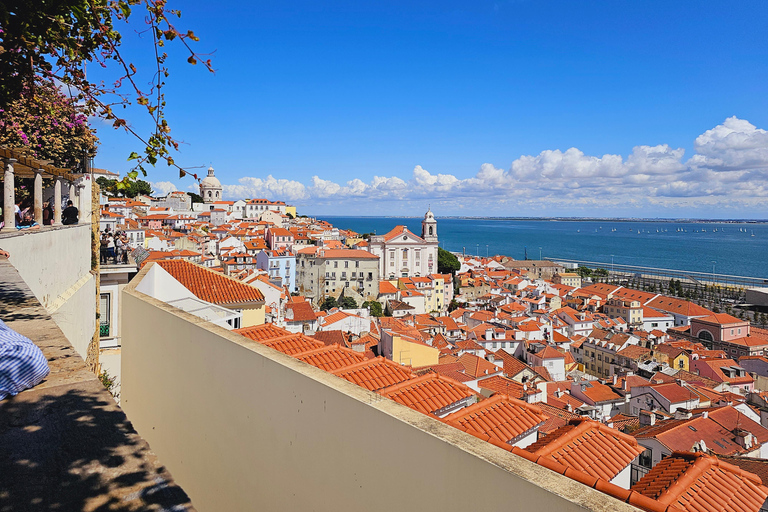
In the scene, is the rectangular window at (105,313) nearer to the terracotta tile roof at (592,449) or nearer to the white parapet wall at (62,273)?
the white parapet wall at (62,273)

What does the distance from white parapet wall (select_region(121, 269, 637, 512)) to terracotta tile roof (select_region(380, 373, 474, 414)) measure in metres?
0.84

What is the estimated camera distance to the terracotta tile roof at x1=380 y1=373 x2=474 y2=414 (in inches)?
119

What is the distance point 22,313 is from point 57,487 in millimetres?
1801

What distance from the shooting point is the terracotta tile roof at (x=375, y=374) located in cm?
334

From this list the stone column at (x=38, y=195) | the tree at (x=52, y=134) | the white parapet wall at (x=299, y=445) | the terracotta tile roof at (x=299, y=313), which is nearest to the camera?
the white parapet wall at (x=299, y=445)

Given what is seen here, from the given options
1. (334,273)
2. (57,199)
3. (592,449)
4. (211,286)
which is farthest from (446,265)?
(592,449)

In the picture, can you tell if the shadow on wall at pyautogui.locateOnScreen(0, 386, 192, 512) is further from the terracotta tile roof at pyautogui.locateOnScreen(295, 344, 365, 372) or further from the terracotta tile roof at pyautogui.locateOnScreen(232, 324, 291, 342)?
the terracotta tile roof at pyautogui.locateOnScreen(232, 324, 291, 342)

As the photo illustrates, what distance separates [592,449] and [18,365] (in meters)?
2.69

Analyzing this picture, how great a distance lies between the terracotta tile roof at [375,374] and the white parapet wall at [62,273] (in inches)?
103

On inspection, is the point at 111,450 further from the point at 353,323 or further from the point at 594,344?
the point at 594,344

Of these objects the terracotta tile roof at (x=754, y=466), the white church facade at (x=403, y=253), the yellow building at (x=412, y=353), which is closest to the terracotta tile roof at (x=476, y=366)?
the yellow building at (x=412, y=353)

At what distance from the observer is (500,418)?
9.74ft

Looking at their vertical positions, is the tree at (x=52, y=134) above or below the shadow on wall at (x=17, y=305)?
above

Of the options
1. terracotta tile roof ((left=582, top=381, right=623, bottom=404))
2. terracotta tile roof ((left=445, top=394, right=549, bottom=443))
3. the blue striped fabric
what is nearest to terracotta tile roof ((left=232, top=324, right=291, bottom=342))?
terracotta tile roof ((left=445, top=394, right=549, bottom=443))
